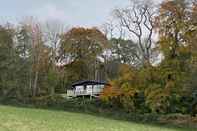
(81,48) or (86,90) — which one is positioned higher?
(81,48)

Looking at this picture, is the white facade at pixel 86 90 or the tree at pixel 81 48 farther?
the tree at pixel 81 48

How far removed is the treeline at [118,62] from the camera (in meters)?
45.2

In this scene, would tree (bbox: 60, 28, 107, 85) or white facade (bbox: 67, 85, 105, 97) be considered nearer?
white facade (bbox: 67, 85, 105, 97)

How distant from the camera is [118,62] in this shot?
75062mm

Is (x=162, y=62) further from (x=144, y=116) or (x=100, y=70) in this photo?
(x=100, y=70)

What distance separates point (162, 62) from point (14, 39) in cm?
2584

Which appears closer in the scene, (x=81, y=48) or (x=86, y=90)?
(x=86, y=90)

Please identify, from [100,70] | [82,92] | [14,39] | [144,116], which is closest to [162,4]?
[144,116]

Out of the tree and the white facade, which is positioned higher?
the tree

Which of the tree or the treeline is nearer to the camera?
the treeline

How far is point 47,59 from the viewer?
64250mm

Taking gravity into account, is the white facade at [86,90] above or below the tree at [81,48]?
below

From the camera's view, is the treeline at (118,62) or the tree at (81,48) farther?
the tree at (81,48)

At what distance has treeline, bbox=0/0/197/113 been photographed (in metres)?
45.2
